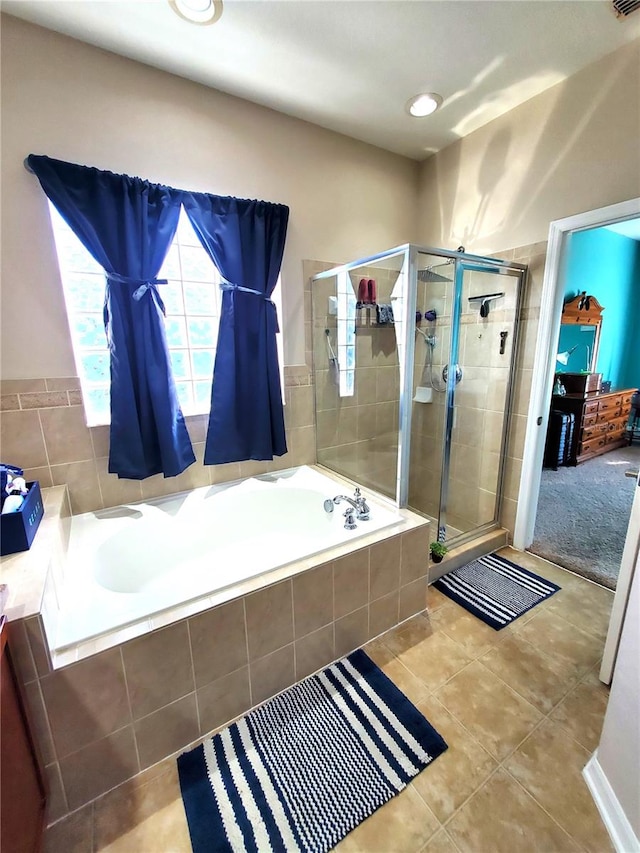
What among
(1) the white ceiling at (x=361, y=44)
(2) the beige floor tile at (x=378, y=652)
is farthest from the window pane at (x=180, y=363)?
(2) the beige floor tile at (x=378, y=652)

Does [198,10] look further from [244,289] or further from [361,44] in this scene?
[244,289]

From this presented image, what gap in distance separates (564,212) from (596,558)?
210 centimetres

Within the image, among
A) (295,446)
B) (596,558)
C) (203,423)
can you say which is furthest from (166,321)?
(596,558)

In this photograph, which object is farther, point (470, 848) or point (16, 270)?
point (16, 270)

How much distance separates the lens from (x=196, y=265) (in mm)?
2057

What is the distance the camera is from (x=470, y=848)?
0.99 metres

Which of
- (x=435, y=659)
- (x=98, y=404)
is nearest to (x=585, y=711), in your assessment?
(x=435, y=659)

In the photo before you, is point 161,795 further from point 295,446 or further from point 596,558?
point 596,558

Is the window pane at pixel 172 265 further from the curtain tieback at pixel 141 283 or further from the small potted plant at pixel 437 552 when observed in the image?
the small potted plant at pixel 437 552

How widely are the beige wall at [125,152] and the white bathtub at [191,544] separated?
832 millimetres

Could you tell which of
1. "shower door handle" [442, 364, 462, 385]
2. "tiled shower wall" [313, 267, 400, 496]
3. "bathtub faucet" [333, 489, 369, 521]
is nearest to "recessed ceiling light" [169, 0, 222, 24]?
"tiled shower wall" [313, 267, 400, 496]

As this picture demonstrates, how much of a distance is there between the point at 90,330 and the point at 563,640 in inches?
110

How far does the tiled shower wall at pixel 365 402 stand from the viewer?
2.12m

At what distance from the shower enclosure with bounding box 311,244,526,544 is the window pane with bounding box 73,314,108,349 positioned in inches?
49.0
